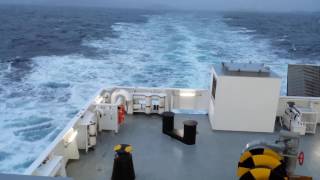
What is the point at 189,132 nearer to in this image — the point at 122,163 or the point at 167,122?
the point at 167,122

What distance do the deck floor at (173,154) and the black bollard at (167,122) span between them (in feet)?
0.39

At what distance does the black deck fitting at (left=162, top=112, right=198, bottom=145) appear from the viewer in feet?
17.3

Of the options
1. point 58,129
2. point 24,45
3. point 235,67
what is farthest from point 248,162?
point 24,45

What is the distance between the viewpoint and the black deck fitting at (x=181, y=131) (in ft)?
17.3

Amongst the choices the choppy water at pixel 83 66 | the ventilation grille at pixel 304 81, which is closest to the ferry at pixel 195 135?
the choppy water at pixel 83 66

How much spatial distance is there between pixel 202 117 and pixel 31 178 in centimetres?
520

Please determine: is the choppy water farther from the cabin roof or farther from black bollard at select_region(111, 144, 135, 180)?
the cabin roof

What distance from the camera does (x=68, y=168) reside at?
459 cm

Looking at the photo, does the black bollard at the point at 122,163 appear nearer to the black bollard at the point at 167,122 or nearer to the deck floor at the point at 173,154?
the deck floor at the point at 173,154

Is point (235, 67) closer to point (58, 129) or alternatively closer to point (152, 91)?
point (152, 91)

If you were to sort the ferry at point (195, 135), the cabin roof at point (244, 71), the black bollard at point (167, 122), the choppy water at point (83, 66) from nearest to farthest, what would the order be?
the ferry at point (195, 135)
the black bollard at point (167, 122)
the cabin roof at point (244, 71)
the choppy water at point (83, 66)

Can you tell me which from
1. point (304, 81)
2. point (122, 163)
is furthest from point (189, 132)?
point (304, 81)

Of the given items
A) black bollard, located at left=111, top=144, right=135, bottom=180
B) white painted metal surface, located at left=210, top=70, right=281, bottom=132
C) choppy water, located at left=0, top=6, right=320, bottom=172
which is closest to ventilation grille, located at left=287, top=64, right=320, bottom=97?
choppy water, located at left=0, top=6, right=320, bottom=172

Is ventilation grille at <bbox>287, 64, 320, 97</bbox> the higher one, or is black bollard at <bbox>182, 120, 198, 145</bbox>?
ventilation grille at <bbox>287, 64, 320, 97</bbox>
